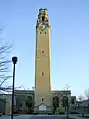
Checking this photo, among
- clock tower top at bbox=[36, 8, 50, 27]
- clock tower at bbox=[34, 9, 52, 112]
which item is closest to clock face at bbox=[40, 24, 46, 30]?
clock tower at bbox=[34, 9, 52, 112]

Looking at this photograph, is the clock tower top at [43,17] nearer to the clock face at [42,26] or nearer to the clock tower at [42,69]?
the clock face at [42,26]

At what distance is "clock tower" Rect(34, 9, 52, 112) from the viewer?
102 m

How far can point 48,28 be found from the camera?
110 meters

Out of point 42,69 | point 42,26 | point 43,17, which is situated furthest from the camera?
point 43,17

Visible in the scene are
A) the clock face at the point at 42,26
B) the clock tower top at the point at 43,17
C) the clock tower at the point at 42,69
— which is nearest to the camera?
the clock tower at the point at 42,69

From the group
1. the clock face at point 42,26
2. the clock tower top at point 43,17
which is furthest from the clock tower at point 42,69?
the clock tower top at point 43,17

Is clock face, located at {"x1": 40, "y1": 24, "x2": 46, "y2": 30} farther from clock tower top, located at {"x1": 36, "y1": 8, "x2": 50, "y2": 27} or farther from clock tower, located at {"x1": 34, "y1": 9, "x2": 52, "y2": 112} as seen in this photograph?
clock tower top, located at {"x1": 36, "y1": 8, "x2": 50, "y2": 27}

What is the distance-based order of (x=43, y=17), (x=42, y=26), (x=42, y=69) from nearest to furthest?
(x=42, y=69) → (x=42, y=26) → (x=43, y=17)

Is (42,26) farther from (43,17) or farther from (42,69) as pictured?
(42,69)

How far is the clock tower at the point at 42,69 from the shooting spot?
334 ft

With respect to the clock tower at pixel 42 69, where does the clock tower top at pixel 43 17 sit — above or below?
above

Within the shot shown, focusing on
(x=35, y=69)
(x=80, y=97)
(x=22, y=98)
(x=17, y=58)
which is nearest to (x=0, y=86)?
(x=17, y=58)

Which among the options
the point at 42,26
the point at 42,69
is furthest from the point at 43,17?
the point at 42,69

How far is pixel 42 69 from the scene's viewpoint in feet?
334
